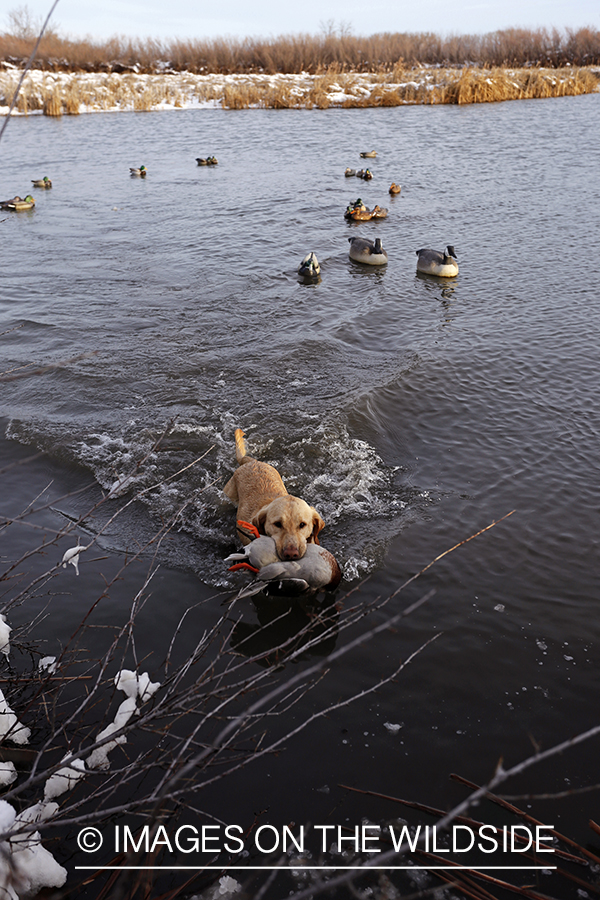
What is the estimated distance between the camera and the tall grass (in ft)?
189

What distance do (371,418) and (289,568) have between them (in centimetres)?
371

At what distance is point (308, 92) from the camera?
42438 mm

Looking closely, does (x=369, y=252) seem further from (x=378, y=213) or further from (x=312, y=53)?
(x=312, y=53)

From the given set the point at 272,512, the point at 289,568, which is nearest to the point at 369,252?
the point at 272,512

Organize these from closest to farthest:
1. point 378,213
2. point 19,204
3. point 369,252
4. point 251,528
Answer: point 251,528
point 369,252
point 378,213
point 19,204

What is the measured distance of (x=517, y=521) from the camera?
600 cm

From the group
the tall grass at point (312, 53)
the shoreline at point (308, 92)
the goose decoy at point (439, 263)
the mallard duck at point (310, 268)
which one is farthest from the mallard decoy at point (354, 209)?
the tall grass at point (312, 53)

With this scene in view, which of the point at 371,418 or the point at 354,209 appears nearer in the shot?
the point at 371,418

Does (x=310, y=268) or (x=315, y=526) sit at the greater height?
(x=310, y=268)

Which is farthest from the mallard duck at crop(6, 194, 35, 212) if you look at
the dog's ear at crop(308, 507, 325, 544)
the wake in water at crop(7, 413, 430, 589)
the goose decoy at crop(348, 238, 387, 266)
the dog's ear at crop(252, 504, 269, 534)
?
the dog's ear at crop(308, 507, 325, 544)

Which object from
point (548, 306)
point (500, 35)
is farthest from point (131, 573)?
point (500, 35)

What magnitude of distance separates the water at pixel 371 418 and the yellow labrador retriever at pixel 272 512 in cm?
44

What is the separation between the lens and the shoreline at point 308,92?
38125mm

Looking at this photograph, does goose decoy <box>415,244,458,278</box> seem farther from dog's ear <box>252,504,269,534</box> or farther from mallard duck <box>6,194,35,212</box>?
mallard duck <box>6,194,35,212</box>
